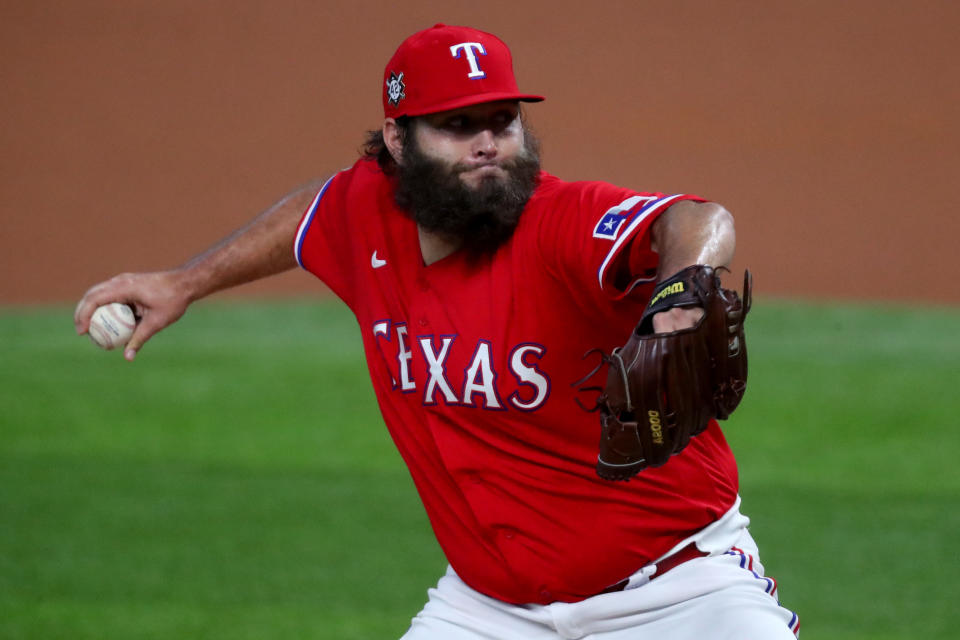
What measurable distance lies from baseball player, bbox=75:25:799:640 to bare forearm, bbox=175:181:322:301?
1.65 ft

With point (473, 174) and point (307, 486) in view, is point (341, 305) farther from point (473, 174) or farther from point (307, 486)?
point (473, 174)

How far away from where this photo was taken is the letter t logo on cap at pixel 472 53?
3109 millimetres

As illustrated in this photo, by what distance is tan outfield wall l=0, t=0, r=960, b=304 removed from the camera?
49.7 ft

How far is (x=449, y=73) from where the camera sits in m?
3.13

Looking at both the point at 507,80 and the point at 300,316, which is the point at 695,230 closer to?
the point at 507,80

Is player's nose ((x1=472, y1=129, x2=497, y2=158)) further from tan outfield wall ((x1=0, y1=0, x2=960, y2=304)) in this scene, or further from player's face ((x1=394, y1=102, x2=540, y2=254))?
tan outfield wall ((x1=0, y1=0, x2=960, y2=304))

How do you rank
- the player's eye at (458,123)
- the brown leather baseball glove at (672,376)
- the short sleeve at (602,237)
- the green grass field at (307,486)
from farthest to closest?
the green grass field at (307,486) < the player's eye at (458,123) < the short sleeve at (602,237) < the brown leather baseball glove at (672,376)

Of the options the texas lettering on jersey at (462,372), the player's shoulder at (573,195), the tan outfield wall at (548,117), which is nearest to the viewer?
the player's shoulder at (573,195)

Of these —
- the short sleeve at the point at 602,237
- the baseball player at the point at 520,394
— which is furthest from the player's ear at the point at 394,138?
the short sleeve at the point at 602,237

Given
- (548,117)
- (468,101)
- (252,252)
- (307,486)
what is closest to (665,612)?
(468,101)

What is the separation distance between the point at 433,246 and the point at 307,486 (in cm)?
456

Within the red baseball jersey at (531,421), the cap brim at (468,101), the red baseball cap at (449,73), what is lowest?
the red baseball jersey at (531,421)

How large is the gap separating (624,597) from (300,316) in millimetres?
9786

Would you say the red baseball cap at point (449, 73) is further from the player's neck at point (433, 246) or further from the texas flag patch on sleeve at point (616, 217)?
the texas flag patch on sleeve at point (616, 217)
